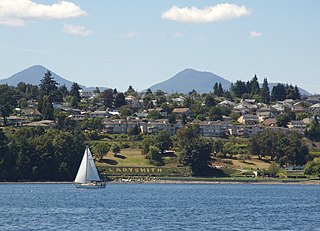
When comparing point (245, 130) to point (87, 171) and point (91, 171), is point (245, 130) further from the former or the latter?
point (87, 171)

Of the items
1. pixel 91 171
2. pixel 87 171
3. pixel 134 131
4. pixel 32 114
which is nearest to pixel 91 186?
pixel 87 171

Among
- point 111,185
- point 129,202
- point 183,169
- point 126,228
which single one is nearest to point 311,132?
point 183,169

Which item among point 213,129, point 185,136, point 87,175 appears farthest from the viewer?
point 213,129

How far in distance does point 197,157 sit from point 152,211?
208 feet

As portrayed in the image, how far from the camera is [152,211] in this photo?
74812 millimetres

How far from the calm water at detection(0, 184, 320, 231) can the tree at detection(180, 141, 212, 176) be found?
28468 millimetres

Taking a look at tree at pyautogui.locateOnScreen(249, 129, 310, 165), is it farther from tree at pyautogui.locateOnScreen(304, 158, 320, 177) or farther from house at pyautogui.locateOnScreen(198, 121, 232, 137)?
house at pyautogui.locateOnScreen(198, 121, 232, 137)

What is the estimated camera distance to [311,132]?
178 metres

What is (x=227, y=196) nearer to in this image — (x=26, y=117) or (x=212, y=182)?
(x=212, y=182)

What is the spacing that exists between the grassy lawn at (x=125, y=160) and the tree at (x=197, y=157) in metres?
8.06

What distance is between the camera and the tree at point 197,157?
138 meters

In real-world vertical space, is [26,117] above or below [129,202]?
above

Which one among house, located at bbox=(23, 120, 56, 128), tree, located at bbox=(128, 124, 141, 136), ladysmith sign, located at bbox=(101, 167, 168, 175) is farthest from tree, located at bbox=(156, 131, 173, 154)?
house, located at bbox=(23, 120, 56, 128)

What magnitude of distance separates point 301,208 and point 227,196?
70.4 feet
